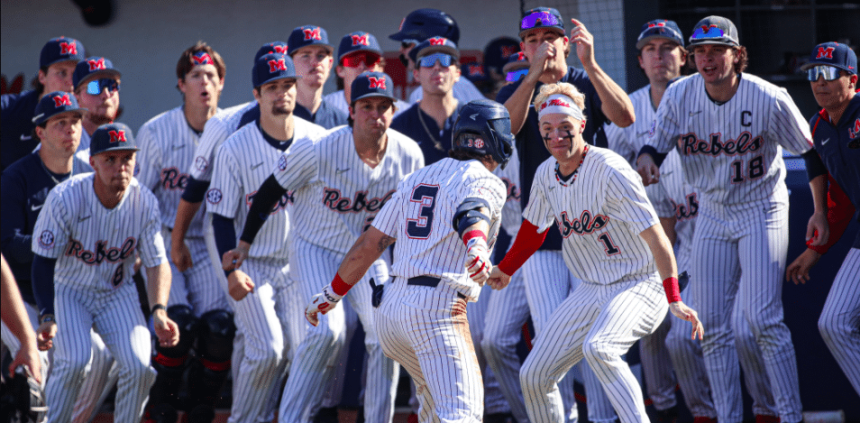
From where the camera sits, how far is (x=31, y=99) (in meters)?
5.84

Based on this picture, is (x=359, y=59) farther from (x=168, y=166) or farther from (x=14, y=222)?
(x=14, y=222)

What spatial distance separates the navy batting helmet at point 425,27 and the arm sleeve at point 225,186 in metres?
1.68

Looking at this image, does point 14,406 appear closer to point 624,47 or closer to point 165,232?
point 165,232

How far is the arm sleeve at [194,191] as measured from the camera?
5051 millimetres

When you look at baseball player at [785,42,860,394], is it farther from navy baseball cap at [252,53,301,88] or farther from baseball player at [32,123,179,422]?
baseball player at [32,123,179,422]

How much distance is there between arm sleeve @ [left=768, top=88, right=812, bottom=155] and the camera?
4.50m

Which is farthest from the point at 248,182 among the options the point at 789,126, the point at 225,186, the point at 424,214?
the point at 789,126

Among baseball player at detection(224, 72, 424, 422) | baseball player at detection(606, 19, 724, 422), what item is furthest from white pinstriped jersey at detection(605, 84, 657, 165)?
baseball player at detection(224, 72, 424, 422)

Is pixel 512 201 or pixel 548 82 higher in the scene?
pixel 548 82

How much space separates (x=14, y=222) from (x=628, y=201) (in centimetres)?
305

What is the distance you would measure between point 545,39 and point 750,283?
1455mm

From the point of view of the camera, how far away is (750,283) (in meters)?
4.50

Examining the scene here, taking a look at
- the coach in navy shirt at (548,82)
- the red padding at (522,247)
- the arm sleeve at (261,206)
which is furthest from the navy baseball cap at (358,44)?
the red padding at (522,247)

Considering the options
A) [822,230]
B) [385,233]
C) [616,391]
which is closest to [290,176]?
[385,233]
